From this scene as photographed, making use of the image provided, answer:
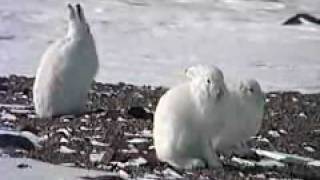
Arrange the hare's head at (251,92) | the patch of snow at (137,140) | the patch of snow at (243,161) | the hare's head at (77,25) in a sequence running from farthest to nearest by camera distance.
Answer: the hare's head at (77,25) → the patch of snow at (137,140) → the patch of snow at (243,161) → the hare's head at (251,92)

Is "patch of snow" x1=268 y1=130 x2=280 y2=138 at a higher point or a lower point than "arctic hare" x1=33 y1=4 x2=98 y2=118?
lower

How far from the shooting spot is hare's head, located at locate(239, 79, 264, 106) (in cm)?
745

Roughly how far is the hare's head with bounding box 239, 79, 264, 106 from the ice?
1.38 metres

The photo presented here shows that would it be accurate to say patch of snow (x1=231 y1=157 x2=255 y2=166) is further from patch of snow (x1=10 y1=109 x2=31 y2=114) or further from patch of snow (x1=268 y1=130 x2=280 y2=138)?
patch of snow (x1=10 y1=109 x2=31 y2=114)

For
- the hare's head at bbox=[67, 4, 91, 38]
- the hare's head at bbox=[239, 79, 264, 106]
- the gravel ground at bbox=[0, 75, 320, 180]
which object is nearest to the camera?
the gravel ground at bbox=[0, 75, 320, 180]

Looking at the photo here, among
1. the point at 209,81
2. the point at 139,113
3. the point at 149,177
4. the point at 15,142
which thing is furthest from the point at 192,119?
the point at 139,113

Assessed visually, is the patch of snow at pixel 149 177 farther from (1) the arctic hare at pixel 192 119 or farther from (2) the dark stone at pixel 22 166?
(2) the dark stone at pixel 22 166

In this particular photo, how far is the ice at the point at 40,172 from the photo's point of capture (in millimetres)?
6426

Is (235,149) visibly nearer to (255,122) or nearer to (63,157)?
(255,122)

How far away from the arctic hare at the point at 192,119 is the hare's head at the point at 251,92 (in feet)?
1.50

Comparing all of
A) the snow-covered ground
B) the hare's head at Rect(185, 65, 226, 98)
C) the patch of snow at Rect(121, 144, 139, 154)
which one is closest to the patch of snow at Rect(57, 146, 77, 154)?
the patch of snow at Rect(121, 144, 139, 154)

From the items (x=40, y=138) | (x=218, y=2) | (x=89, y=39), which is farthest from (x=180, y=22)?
(x=40, y=138)

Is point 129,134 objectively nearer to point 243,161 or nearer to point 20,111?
point 243,161

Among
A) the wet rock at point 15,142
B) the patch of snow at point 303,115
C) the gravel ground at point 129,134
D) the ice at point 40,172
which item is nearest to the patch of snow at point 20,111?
the gravel ground at point 129,134
